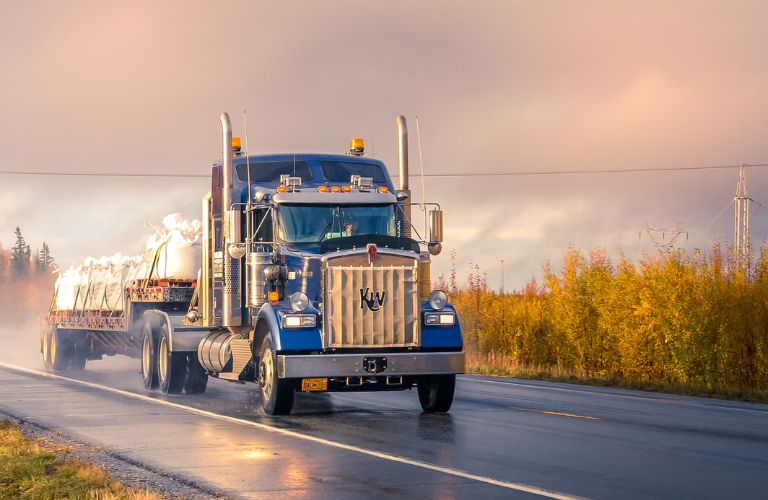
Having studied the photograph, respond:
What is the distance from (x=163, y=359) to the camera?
22922mm

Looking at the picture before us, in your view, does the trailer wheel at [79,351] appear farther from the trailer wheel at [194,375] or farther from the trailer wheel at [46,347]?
the trailer wheel at [194,375]

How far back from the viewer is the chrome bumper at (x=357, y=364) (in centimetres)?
1636

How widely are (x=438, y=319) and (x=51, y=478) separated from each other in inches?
287

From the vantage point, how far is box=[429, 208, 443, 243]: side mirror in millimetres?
17953

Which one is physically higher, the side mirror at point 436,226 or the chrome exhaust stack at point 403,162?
the chrome exhaust stack at point 403,162

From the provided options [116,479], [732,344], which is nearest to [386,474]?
[116,479]

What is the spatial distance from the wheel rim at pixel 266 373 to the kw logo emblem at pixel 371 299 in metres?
1.61

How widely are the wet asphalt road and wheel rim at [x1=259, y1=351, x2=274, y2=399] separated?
39 centimetres

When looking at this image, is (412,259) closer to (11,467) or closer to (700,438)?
(700,438)

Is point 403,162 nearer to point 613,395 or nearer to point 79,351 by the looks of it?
point 613,395

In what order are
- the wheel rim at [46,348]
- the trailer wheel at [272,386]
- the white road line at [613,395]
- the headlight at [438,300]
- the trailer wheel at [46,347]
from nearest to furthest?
the trailer wheel at [272,386], the headlight at [438,300], the white road line at [613,395], the trailer wheel at [46,347], the wheel rim at [46,348]

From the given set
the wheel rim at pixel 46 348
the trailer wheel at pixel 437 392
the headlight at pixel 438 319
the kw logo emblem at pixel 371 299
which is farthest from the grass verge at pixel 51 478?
the wheel rim at pixel 46 348

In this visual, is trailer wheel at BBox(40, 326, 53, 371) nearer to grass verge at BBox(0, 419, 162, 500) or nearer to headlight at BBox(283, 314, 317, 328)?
headlight at BBox(283, 314, 317, 328)

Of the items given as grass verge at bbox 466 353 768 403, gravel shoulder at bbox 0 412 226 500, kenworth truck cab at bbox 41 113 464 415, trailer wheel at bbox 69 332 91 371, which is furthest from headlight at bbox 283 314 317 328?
trailer wheel at bbox 69 332 91 371
